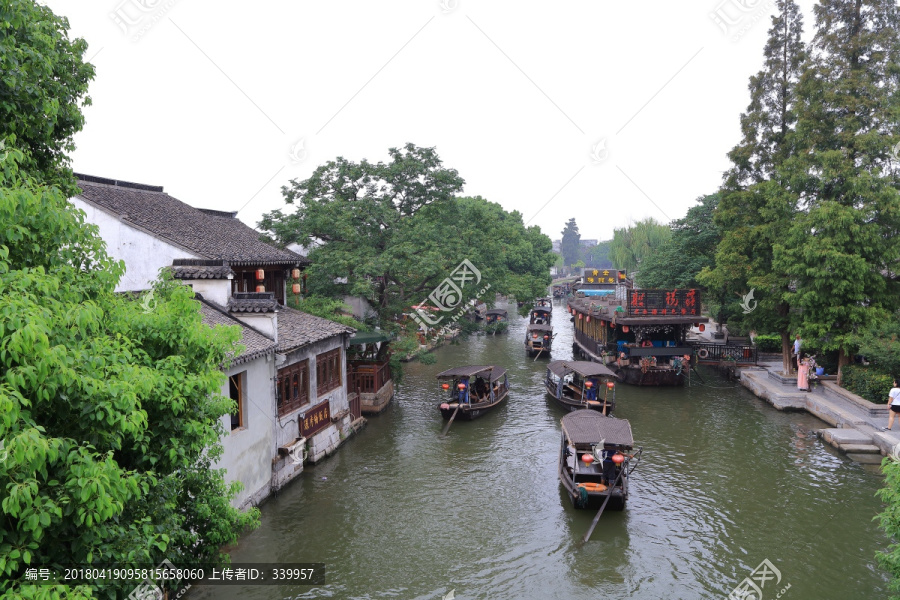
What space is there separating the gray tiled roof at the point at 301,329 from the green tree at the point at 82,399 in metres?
9.03

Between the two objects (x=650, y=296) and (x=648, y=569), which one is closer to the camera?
(x=648, y=569)

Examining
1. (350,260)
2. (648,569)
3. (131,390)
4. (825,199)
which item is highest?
(825,199)

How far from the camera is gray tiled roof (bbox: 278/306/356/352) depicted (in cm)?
1608

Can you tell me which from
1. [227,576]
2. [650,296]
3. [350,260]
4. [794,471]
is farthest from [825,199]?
[227,576]

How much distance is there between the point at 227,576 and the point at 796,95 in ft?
85.6

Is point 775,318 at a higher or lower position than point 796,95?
lower

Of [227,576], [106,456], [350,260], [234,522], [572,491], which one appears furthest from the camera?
[350,260]

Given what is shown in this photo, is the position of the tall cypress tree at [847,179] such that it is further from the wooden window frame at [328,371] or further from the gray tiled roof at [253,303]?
the gray tiled roof at [253,303]

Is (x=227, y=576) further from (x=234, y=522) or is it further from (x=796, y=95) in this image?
(x=796, y=95)

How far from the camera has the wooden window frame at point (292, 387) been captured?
15.7 m

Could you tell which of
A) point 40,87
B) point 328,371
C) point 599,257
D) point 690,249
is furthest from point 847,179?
point 599,257

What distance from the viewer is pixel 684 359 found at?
28625 mm

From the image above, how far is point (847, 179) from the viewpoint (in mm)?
22016

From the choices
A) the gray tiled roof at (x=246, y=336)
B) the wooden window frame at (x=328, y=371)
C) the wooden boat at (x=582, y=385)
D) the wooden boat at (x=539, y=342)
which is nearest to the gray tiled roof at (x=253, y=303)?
the gray tiled roof at (x=246, y=336)
